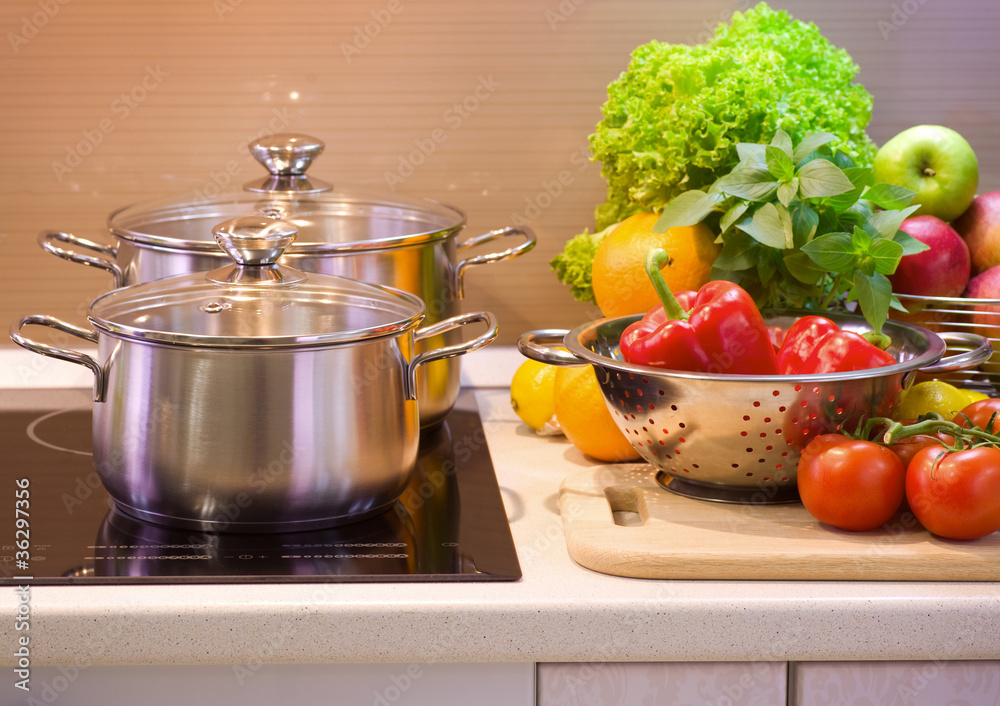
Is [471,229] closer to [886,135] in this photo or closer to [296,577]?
[886,135]

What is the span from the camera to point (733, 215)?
91 cm

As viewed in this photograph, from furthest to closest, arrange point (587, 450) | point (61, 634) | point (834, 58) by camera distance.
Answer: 1. point (834, 58)
2. point (587, 450)
3. point (61, 634)

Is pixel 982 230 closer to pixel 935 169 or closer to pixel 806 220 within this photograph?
pixel 935 169

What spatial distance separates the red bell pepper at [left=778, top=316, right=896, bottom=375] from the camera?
2.62 feet

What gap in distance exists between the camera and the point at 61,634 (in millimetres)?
670

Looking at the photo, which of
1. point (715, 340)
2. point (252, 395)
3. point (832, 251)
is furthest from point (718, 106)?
point (252, 395)

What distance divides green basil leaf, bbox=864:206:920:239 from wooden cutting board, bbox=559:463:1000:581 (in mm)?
255

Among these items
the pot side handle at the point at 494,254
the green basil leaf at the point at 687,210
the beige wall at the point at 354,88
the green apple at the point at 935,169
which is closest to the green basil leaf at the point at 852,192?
the green basil leaf at the point at 687,210

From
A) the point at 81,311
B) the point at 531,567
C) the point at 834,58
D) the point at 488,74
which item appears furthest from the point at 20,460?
the point at 834,58

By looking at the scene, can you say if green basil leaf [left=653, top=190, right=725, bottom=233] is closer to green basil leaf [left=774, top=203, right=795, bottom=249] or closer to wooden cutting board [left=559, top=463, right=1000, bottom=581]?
green basil leaf [left=774, top=203, right=795, bottom=249]

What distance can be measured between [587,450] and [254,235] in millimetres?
380

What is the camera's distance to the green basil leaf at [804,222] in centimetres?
89

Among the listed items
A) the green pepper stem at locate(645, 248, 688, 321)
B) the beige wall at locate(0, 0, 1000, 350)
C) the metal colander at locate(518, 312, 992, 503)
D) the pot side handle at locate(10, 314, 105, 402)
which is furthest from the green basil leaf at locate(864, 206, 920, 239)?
the pot side handle at locate(10, 314, 105, 402)

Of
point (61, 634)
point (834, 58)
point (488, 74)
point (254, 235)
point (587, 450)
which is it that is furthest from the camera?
point (488, 74)
